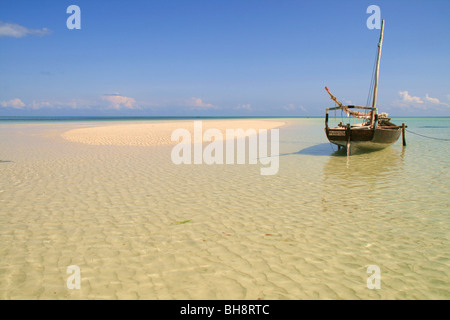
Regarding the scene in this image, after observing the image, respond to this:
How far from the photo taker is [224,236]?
569cm

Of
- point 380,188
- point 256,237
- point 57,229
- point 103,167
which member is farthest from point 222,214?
point 103,167

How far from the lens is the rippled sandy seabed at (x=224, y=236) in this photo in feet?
13.2

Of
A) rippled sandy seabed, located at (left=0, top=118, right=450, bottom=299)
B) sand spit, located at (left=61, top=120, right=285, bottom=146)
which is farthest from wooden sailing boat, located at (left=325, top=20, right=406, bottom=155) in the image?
sand spit, located at (left=61, top=120, right=285, bottom=146)

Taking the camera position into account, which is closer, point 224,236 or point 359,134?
point 224,236

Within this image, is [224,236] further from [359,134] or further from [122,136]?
[122,136]

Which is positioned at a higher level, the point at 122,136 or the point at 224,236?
the point at 122,136

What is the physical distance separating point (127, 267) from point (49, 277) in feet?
3.73

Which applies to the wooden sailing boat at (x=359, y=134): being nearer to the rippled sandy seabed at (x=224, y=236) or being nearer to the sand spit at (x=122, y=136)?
the rippled sandy seabed at (x=224, y=236)

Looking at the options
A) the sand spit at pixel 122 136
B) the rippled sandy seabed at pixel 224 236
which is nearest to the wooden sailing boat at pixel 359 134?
the rippled sandy seabed at pixel 224 236

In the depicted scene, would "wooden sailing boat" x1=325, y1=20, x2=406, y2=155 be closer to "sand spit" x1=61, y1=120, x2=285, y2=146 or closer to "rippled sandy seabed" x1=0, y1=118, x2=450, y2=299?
"rippled sandy seabed" x1=0, y1=118, x2=450, y2=299

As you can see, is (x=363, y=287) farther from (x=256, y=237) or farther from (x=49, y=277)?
(x=49, y=277)

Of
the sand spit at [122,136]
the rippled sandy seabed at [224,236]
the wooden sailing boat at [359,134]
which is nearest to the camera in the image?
the rippled sandy seabed at [224,236]

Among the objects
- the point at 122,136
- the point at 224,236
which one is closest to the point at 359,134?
the point at 224,236
